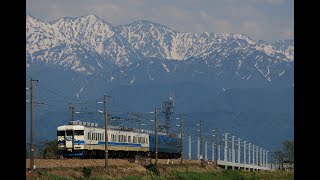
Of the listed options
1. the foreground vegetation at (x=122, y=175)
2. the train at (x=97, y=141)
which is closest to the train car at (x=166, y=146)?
the train at (x=97, y=141)

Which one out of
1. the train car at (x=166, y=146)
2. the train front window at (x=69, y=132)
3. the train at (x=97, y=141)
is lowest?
the train car at (x=166, y=146)

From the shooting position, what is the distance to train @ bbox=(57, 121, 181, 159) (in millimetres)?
58875

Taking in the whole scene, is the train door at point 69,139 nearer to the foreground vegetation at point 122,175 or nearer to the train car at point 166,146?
the foreground vegetation at point 122,175

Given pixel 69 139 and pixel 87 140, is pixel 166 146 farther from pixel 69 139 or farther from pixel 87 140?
pixel 87 140

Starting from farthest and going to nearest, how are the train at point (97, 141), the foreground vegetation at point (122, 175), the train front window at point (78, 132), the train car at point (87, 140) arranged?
1. the train at point (97, 141)
2. the train car at point (87, 140)
3. the train front window at point (78, 132)
4. the foreground vegetation at point (122, 175)

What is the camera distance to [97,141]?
199 feet

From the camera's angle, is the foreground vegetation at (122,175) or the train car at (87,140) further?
the train car at (87,140)

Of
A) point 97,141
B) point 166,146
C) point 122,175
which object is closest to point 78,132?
point 97,141

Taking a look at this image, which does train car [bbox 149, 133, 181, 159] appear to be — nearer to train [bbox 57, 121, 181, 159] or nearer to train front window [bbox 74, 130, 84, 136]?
train [bbox 57, 121, 181, 159]

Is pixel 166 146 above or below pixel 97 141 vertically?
below

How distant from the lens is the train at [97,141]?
58875 millimetres
